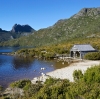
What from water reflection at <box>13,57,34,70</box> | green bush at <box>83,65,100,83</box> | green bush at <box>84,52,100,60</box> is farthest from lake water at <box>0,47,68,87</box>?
green bush at <box>83,65,100,83</box>

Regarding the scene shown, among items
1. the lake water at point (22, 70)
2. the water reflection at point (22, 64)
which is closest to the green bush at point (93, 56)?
the lake water at point (22, 70)

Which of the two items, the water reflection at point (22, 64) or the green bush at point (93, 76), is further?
the water reflection at point (22, 64)

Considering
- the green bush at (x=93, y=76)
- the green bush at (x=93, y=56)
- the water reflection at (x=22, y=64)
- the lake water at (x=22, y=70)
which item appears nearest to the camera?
the green bush at (x=93, y=76)

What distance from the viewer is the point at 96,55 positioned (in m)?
60.1

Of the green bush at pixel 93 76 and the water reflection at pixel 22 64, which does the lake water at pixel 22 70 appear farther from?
the green bush at pixel 93 76

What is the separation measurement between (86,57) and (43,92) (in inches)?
1842

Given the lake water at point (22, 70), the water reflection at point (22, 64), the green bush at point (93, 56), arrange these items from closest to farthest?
1. the lake water at point (22, 70)
2. the water reflection at point (22, 64)
3. the green bush at point (93, 56)

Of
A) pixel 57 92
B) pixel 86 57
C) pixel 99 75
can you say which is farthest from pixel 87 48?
pixel 57 92

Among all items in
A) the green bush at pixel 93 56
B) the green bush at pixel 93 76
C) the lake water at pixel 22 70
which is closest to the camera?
the green bush at pixel 93 76

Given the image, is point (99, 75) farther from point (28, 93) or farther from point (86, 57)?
point (86, 57)

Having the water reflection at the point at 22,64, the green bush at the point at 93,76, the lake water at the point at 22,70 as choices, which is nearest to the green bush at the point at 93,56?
the lake water at the point at 22,70

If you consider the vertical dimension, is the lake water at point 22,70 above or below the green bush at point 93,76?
below

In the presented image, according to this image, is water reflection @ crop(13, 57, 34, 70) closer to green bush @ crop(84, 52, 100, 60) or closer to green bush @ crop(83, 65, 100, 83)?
green bush @ crop(84, 52, 100, 60)

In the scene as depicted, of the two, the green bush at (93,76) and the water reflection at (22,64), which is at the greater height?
the green bush at (93,76)
